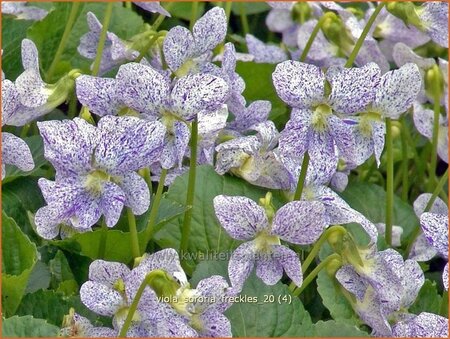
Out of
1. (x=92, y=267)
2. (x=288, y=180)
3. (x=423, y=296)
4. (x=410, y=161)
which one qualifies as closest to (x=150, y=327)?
→ (x=92, y=267)

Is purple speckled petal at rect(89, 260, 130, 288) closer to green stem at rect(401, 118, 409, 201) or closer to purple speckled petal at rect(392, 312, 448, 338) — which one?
purple speckled petal at rect(392, 312, 448, 338)

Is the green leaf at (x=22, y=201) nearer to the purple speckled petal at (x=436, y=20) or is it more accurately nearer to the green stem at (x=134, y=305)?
the green stem at (x=134, y=305)

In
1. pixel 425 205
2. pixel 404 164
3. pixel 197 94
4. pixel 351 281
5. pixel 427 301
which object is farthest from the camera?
pixel 404 164

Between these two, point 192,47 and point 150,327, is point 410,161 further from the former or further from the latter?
point 150,327

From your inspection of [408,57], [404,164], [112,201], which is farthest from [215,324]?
[408,57]

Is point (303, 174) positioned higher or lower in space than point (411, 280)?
higher

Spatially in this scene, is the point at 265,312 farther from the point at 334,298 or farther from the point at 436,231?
the point at 436,231

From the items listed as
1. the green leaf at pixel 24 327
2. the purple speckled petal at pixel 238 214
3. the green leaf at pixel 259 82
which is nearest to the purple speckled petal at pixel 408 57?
the green leaf at pixel 259 82
